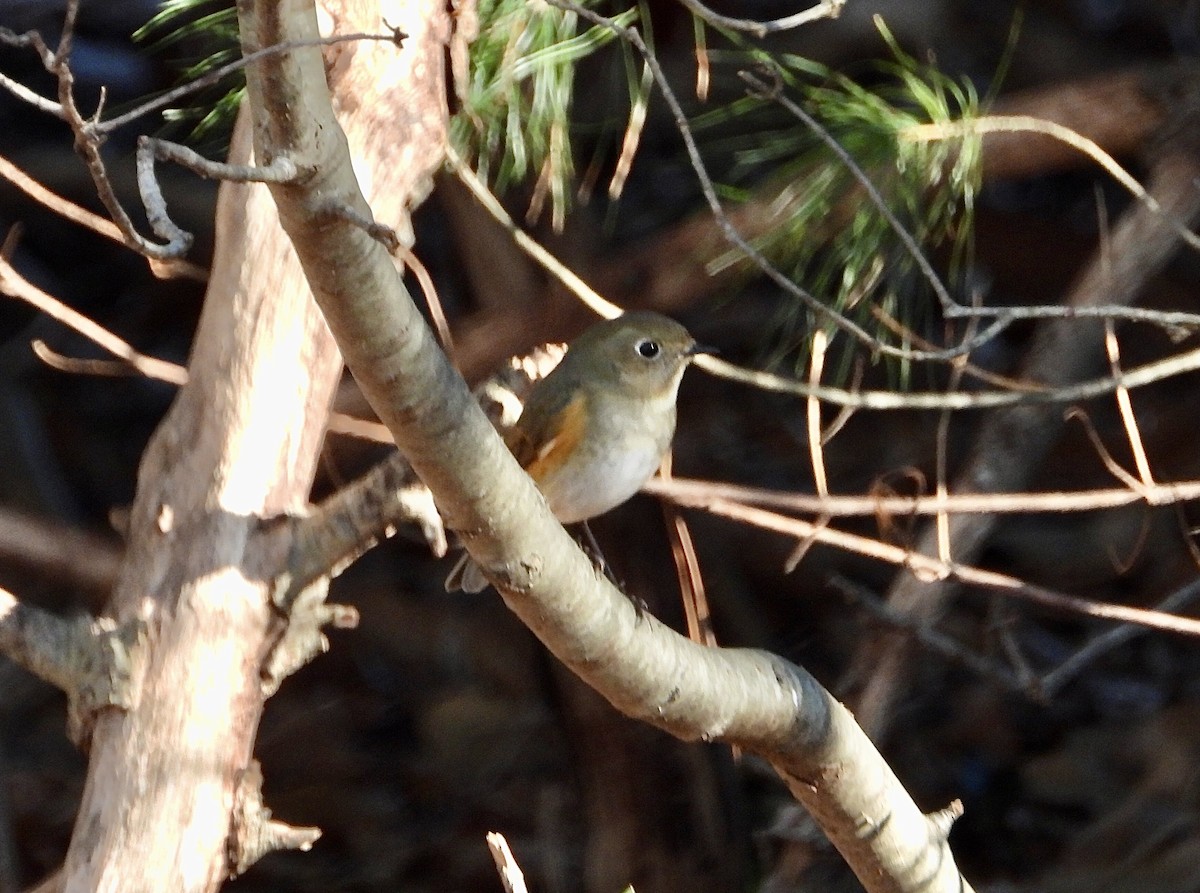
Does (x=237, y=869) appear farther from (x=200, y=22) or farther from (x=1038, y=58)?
(x=1038, y=58)

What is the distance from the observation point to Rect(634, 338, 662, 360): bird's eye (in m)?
3.01

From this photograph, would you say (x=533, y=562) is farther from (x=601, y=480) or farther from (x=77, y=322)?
(x=77, y=322)

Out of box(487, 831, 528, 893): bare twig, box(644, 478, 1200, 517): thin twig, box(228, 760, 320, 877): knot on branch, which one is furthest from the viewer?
box(644, 478, 1200, 517): thin twig

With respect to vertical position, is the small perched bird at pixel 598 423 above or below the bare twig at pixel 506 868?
above

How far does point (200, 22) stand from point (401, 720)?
8.31ft

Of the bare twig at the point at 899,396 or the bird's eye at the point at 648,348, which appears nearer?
the bare twig at the point at 899,396

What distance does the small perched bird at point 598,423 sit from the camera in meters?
2.87

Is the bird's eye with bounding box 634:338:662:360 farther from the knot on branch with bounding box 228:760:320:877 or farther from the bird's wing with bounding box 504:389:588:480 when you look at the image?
the knot on branch with bounding box 228:760:320:877

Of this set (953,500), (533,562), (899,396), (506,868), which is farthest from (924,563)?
(506,868)

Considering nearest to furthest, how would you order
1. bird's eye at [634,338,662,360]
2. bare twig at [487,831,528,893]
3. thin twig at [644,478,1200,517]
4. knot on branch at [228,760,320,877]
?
bare twig at [487,831,528,893] < knot on branch at [228,760,320,877] < thin twig at [644,478,1200,517] < bird's eye at [634,338,662,360]

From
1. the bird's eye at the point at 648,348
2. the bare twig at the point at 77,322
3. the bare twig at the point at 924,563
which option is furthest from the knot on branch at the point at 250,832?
the bird's eye at the point at 648,348

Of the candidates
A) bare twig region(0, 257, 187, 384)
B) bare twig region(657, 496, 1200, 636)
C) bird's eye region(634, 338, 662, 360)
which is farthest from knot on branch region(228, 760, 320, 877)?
bird's eye region(634, 338, 662, 360)

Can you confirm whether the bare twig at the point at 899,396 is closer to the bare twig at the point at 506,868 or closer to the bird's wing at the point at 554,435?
the bird's wing at the point at 554,435

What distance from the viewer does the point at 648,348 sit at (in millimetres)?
3025
